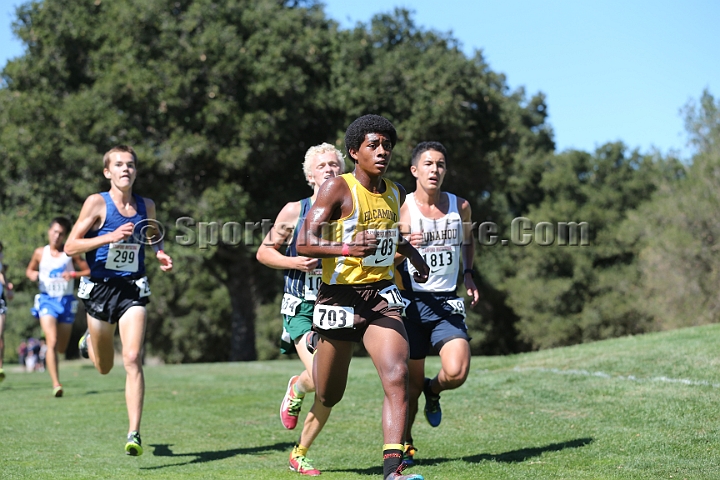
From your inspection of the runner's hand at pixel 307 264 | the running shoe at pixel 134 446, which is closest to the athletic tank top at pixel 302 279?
the runner's hand at pixel 307 264

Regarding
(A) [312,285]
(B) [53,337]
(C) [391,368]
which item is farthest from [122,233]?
(B) [53,337]

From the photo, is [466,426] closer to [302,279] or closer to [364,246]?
[302,279]

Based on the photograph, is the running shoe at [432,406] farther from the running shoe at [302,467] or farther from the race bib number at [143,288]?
the race bib number at [143,288]

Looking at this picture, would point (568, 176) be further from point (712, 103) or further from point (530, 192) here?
point (712, 103)

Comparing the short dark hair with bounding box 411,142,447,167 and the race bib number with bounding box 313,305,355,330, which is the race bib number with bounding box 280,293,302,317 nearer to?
the race bib number with bounding box 313,305,355,330

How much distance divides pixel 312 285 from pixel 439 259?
4.01 ft

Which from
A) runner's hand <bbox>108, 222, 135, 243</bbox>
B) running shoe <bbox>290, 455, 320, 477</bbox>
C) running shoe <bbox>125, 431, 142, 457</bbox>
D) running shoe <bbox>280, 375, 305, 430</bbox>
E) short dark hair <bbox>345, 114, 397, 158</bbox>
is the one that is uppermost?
short dark hair <bbox>345, 114, 397, 158</bbox>

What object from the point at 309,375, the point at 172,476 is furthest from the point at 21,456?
the point at 309,375

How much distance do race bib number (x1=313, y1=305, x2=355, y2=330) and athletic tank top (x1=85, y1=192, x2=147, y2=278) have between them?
113 inches

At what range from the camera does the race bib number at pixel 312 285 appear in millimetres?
6949

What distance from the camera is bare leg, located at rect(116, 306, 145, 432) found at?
23.8 ft

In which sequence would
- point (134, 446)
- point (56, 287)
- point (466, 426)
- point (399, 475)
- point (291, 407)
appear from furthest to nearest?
point (56, 287) → point (466, 426) → point (291, 407) → point (134, 446) → point (399, 475)

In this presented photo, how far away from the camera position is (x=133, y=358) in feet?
23.9

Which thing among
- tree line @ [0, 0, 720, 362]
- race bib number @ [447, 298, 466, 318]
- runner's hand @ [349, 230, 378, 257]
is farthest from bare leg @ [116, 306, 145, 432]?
tree line @ [0, 0, 720, 362]
